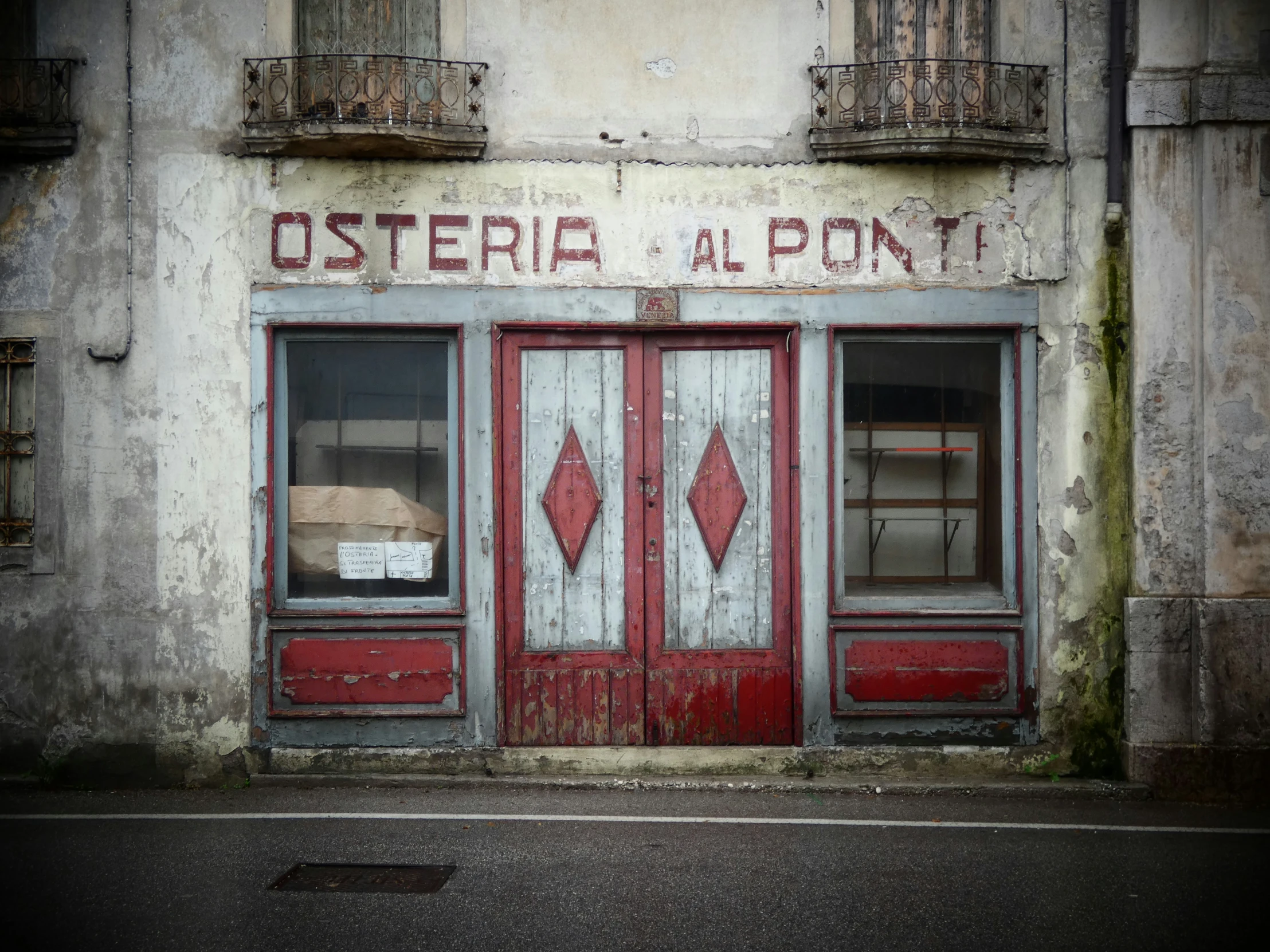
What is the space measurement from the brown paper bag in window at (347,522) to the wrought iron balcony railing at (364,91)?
8.09ft

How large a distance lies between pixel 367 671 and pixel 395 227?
297cm

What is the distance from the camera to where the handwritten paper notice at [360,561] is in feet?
25.7

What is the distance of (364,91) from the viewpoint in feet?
24.7

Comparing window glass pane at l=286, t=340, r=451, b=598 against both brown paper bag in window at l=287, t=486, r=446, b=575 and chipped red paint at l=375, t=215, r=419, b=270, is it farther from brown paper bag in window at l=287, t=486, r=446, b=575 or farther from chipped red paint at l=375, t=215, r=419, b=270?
chipped red paint at l=375, t=215, r=419, b=270

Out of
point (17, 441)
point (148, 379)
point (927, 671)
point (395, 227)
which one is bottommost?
point (927, 671)

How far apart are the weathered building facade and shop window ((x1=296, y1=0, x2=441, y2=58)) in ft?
0.10

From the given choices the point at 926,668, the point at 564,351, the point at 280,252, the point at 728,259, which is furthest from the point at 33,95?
the point at 926,668

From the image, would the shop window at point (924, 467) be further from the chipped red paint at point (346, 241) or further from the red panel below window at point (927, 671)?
the chipped red paint at point (346, 241)

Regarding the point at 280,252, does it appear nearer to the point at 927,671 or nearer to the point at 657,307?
the point at 657,307

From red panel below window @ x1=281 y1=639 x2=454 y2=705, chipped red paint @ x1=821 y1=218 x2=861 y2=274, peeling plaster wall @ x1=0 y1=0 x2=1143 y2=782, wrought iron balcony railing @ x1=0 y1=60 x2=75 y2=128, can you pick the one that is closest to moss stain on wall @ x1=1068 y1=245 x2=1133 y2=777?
peeling plaster wall @ x1=0 y1=0 x2=1143 y2=782

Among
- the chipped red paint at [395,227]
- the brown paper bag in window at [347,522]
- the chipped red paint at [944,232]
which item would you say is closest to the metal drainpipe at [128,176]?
the brown paper bag in window at [347,522]

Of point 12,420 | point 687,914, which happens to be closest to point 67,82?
point 12,420

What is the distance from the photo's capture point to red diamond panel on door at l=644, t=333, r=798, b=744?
777 cm

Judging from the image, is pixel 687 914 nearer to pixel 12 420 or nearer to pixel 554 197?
pixel 554 197
